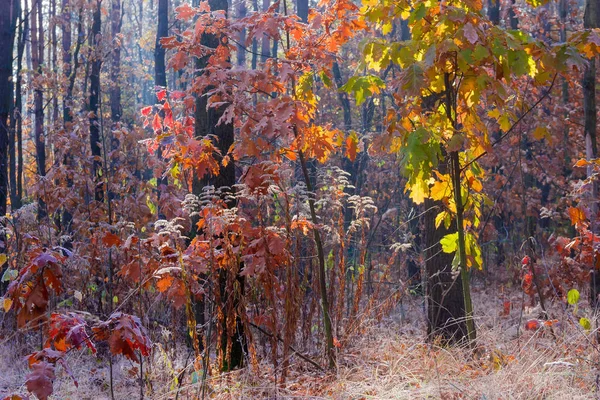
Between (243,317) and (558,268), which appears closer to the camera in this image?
(243,317)

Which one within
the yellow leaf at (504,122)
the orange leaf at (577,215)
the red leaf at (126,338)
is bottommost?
the red leaf at (126,338)

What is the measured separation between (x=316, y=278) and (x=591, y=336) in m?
1.95

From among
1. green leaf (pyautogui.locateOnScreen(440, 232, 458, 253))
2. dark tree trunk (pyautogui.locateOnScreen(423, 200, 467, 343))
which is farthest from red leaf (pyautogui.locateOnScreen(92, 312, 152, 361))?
dark tree trunk (pyautogui.locateOnScreen(423, 200, 467, 343))

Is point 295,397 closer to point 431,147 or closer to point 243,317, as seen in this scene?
point 243,317

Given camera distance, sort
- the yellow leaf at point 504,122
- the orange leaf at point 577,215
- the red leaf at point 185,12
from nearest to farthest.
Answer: the yellow leaf at point 504,122 → the red leaf at point 185,12 → the orange leaf at point 577,215

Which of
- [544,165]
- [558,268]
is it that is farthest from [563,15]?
[558,268]

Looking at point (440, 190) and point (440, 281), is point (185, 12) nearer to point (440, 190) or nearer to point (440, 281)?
point (440, 190)

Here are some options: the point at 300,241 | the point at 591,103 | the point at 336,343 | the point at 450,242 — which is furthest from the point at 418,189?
the point at 591,103

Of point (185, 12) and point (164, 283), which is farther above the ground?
point (185, 12)

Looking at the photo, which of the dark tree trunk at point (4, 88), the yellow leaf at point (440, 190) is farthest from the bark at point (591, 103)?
the dark tree trunk at point (4, 88)

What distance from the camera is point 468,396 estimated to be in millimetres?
3541

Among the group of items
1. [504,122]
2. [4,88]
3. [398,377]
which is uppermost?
[4,88]

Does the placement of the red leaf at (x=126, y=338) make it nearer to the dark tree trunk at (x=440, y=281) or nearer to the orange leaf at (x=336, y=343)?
the orange leaf at (x=336, y=343)

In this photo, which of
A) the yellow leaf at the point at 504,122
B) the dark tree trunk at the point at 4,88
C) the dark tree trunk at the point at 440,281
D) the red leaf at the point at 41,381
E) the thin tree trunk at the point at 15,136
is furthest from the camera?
the thin tree trunk at the point at 15,136
